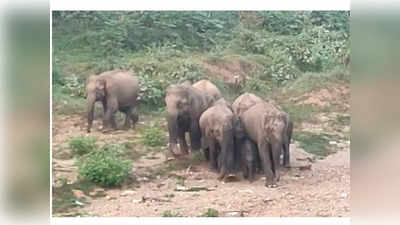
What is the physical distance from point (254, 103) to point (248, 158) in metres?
0.30

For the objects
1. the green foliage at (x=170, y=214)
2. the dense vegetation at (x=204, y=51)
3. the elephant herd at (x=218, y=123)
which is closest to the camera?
the green foliage at (x=170, y=214)

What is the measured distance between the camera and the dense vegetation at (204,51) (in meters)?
3.53

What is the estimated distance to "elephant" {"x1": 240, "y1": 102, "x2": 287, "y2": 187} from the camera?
3613mm

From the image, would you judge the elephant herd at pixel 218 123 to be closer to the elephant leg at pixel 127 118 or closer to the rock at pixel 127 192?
the elephant leg at pixel 127 118

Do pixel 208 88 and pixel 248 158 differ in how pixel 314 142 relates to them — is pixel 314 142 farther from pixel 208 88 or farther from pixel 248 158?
A: pixel 208 88

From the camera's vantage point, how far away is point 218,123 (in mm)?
3723

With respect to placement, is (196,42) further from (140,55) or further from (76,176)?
(76,176)

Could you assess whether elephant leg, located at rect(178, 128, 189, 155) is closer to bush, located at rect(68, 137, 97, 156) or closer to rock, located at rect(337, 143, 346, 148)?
bush, located at rect(68, 137, 97, 156)

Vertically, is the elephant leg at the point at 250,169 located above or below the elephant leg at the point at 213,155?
below

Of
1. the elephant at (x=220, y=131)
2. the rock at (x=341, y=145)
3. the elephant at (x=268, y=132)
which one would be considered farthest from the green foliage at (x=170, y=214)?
the rock at (x=341, y=145)

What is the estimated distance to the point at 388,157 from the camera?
8.15 ft

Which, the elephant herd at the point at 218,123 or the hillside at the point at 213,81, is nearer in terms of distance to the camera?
the hillside at the point at 213,81

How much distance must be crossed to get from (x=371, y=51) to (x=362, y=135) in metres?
0.31

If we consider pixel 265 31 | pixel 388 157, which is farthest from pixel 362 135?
pixel 265 31
